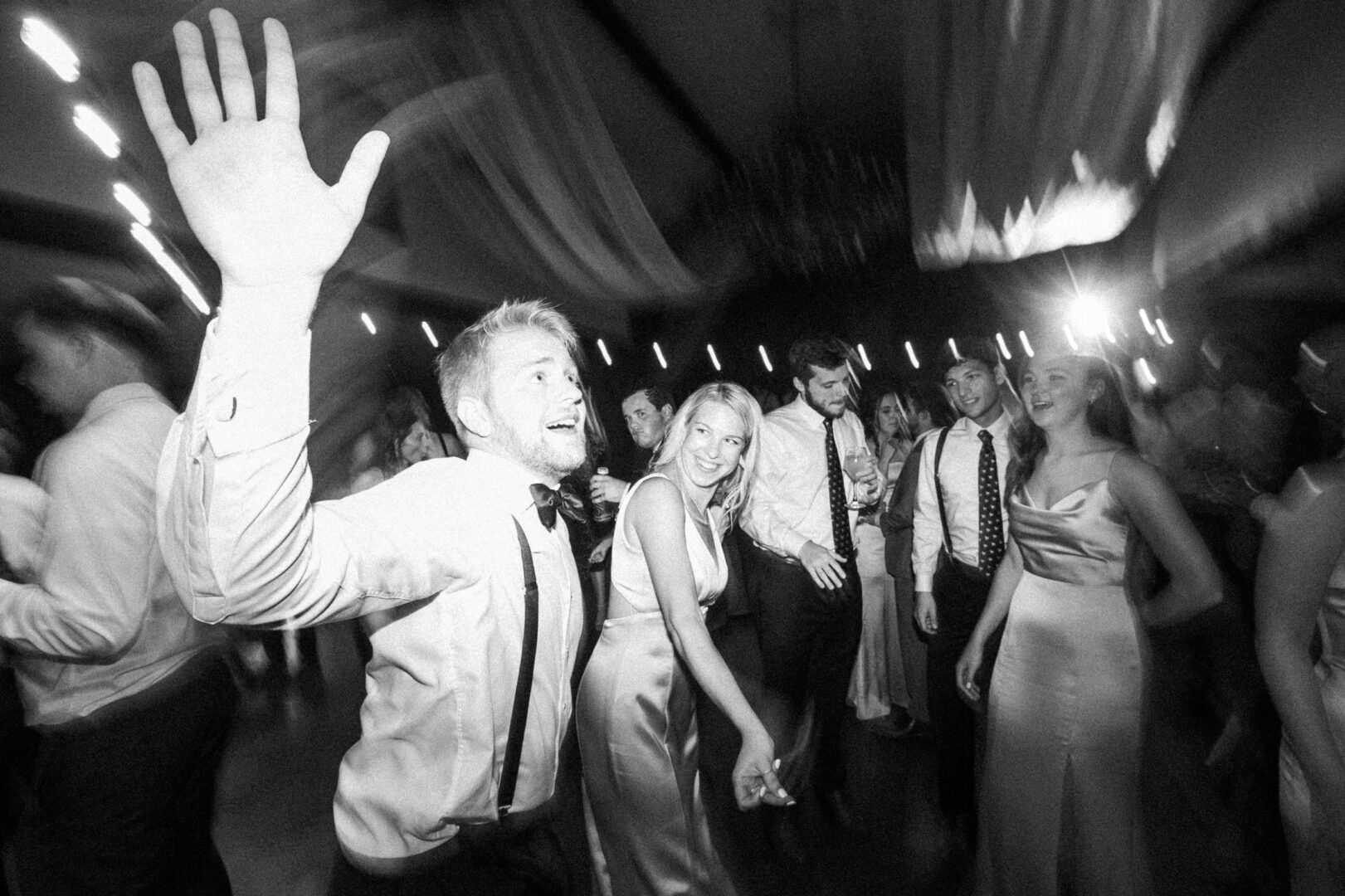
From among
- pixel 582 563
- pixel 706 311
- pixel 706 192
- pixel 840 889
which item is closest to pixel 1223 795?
pixel 840 889

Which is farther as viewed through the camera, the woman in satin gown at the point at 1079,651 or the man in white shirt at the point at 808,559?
the man in white shirt at the point at 808,559

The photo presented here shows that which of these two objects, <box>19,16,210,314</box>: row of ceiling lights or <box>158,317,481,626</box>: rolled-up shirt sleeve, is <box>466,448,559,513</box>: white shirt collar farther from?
<box>19,16,210,314</box>: row of ceiling lights

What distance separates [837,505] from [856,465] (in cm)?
23

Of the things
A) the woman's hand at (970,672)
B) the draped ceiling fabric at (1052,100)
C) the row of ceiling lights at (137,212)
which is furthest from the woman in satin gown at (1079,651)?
the draped ceiling fabric at (1052,100)

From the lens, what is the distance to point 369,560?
38.1 inches

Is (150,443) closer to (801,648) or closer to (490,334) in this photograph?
(490,334)

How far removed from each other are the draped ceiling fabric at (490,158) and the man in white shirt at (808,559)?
3295mm

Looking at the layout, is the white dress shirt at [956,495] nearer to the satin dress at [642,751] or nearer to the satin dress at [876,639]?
the satin dress at [876,639]

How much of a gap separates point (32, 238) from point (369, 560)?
413cm

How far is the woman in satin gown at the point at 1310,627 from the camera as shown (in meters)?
1.36

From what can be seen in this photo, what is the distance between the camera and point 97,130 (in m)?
3.38

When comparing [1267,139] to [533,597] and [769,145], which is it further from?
[533,597]

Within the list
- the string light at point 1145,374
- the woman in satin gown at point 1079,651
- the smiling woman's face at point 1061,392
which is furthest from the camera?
the string light at point 1145,374

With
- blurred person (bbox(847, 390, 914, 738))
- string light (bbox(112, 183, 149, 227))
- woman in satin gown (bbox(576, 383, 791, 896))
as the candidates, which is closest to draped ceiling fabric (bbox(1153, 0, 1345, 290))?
blurred person (bbox(847, 390, 914, 738))
